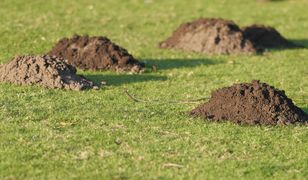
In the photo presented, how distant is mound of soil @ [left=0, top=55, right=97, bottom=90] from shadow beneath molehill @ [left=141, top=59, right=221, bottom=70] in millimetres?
3192

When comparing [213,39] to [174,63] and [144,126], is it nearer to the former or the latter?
[174,63]

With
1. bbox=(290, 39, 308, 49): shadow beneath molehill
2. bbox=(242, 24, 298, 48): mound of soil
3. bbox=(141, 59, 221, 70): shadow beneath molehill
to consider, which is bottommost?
bbox=(141, 59, 221, 70): shadow beneath molehill

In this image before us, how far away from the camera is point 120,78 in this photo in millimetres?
15445

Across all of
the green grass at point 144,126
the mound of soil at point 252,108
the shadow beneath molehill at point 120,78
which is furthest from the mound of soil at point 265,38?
the mound of soil at point 252,108

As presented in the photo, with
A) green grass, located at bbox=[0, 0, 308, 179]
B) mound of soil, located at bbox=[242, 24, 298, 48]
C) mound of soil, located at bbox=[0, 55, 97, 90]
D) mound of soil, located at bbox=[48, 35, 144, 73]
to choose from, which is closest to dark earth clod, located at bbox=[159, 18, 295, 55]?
mound of soil, located at bbox=[242, 24, 298, 48]

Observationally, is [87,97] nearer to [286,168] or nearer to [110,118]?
[110,118]

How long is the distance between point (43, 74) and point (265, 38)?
8263 millimetres

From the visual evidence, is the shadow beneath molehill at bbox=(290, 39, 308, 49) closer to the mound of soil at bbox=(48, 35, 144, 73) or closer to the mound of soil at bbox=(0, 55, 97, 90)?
the mound of soil at bbox=(48, 35, 144, 73)

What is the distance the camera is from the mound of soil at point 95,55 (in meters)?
16.2

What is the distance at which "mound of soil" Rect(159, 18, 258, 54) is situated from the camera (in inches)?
754

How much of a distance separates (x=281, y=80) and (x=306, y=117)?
402cm

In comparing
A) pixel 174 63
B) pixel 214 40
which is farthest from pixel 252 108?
pixel 214 40

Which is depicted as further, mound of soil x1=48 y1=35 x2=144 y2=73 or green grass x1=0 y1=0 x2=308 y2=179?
mound of soil x1=48 y1=35 x2=144 y2=73

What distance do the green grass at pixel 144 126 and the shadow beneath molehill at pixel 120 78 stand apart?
21 millimetres
